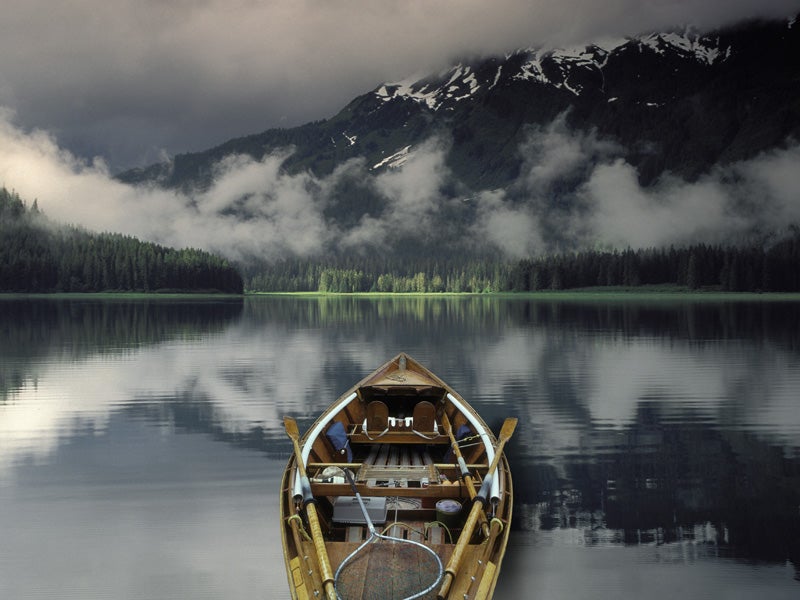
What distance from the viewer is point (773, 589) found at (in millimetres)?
12453

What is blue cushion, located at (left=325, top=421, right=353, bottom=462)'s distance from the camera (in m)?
17.6

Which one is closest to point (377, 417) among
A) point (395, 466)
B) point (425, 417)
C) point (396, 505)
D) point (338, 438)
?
point (425, 417)

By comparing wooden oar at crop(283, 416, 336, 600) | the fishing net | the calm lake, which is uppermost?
wooden oar at crop(283, 416, 336, 600)

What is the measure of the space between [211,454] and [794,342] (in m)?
54.3

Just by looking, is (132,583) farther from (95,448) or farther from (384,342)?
(384,342)

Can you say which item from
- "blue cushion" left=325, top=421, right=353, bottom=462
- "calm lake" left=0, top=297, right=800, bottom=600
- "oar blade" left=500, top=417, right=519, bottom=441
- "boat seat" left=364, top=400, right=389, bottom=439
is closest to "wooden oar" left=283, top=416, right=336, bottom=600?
"calm lake" left=0, top=297, right=800, bottom=600

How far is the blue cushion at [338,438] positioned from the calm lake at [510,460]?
7.45ft

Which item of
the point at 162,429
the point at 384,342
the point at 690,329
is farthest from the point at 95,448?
the point at 690,329

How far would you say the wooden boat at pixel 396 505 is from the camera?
31.6ft

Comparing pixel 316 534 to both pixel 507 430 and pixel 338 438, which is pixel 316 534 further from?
pixel 338 438

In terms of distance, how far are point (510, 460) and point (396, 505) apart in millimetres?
9226

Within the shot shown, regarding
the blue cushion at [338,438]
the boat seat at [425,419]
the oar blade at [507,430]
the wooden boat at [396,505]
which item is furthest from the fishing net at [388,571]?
the boat seat at [425,419]

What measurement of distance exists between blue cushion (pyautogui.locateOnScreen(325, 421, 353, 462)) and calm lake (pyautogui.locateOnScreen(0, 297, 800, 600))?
7.45 feet

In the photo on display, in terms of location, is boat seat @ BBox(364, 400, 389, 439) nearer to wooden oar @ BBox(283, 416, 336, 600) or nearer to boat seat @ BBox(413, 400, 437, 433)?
boat seat @ BBox(413, 400, 437, 433)
